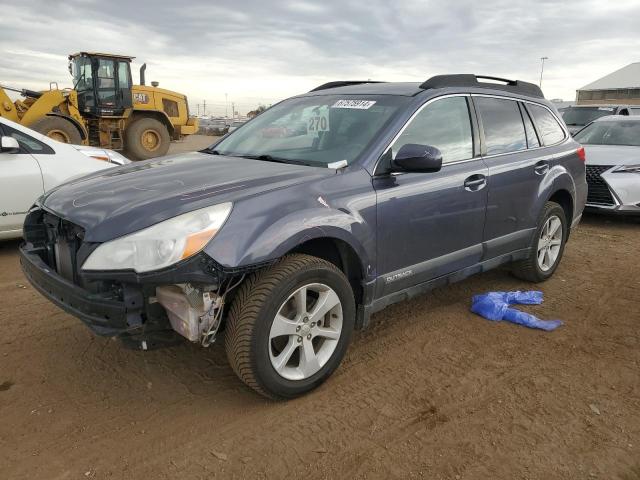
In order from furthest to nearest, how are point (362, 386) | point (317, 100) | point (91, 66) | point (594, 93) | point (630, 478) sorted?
point (594, 93), point (91, 66), point (317, 100), point (362, 386), point (630, 478)

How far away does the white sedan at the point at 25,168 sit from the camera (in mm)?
5270

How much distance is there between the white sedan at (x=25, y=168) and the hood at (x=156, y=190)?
2441 mm

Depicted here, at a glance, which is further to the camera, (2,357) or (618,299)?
(618,299)

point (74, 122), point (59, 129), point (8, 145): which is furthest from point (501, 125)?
point (74, 122)

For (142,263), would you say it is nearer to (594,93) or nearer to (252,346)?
(252,346)

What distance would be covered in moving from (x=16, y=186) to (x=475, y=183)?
4547mm

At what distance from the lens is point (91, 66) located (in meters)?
13.8

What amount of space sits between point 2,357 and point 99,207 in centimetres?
143

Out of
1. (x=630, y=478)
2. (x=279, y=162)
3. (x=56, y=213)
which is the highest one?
(x=279, y=162)

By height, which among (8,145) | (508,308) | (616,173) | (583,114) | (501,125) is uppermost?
(583,114)

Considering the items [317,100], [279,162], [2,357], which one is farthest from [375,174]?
[2,357]

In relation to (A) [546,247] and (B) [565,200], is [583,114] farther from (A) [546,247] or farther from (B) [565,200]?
(A) [546,247]

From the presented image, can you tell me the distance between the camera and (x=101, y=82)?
1409 centimetres

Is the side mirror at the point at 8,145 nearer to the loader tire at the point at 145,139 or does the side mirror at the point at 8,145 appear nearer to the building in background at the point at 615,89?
the loader tire at the point at 145,139
